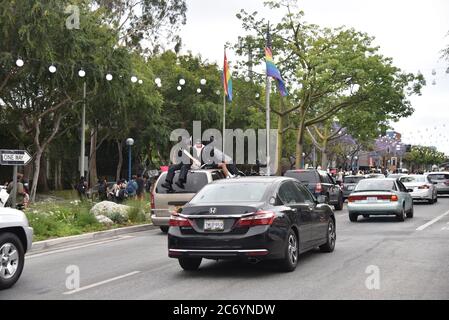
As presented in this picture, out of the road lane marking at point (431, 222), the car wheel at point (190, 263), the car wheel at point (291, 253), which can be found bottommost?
the road lane marking at point (431, 222)

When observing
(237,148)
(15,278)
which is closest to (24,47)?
(15,278)

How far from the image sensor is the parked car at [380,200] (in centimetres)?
1923

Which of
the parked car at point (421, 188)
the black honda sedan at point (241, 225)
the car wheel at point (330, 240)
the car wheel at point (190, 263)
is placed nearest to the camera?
the black honda sedan at point (241, 225)

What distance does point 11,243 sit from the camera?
28.3ft

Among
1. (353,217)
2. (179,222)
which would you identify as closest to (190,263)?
(179,222)

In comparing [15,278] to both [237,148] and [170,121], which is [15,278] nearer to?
[170,121]

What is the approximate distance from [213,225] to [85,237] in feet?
23.7

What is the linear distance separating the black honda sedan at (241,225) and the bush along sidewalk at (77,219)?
6.12 meters

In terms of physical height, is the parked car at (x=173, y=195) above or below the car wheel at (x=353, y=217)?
above

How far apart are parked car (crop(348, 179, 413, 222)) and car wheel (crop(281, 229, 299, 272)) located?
10.1 m

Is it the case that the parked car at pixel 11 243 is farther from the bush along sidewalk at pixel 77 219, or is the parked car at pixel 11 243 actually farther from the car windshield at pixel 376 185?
the car windshield at pixel 376 185

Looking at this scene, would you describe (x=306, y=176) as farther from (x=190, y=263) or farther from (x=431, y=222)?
(x=190, y=263)

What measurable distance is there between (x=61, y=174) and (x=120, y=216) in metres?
29.5

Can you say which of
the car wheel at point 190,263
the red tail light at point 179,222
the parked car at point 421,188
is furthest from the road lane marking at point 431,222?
the red tail light at point 179,222
